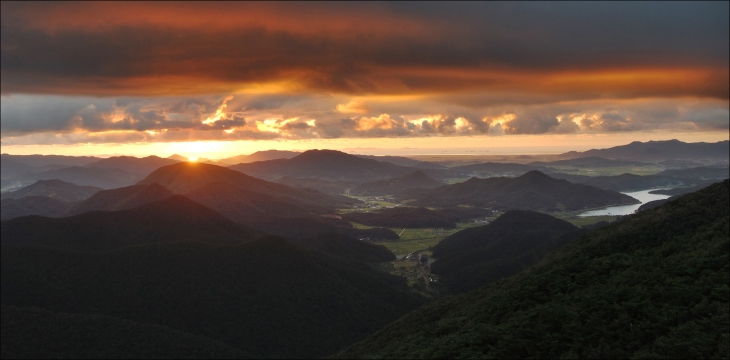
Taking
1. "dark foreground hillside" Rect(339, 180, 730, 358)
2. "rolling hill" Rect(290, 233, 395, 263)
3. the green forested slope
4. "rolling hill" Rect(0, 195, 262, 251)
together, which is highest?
"dark foreground hillside" Rect(339, 180, 730, 358)

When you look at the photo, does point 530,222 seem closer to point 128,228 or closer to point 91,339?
point 128,228

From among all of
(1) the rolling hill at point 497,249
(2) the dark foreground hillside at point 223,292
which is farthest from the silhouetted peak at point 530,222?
(2) the dark foreground hillside at point 223,292

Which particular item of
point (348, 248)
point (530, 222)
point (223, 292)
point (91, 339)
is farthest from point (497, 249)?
point (91, 339)

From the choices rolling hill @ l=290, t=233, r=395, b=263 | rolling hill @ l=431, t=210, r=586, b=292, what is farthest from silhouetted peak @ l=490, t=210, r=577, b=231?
rolling hill @ l=290, t=233, r=395, b=263

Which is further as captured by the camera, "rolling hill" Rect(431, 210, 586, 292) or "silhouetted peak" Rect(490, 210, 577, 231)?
"silhouetted peak" Rect(490, 210, 577, 231)

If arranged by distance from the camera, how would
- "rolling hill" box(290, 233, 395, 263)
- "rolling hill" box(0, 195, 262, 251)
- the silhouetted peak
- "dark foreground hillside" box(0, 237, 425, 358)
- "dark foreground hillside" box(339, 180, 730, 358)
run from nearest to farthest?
"dark foreground hillside" box(339, 180, 730, 358), "dark foreground hillside" box(0, 237, 425, 358), "rolling hill" box(0, 195, 262, 251), "rolling hill" box(290, 233, 395, 263), the silhouetted peak

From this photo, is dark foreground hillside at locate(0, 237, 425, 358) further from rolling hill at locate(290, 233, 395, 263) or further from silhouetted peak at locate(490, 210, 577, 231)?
silhouetted peak at locate(490, 210, 577, 231)
